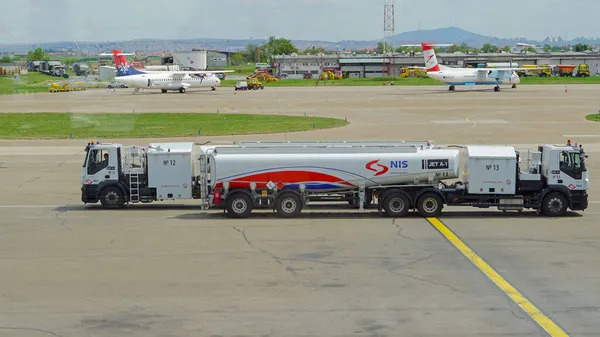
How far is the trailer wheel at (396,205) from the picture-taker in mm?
28641

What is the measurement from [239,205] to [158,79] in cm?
8617

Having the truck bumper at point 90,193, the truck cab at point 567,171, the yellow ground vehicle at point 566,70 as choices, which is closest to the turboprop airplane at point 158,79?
the truck bumper at point 90,193

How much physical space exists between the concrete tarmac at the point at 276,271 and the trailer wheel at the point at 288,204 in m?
0.61

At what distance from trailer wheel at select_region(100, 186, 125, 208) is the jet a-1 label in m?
11.7

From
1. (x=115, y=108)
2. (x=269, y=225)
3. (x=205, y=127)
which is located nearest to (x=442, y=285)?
(x=269, y=225)

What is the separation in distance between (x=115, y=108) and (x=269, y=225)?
5786cm

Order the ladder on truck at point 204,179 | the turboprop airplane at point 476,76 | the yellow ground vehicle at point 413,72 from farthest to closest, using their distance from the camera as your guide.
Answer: the yellow ground vehicle at point 413,72
the turboprop airplane at point 476,76
the ladder on truck at point 204,179

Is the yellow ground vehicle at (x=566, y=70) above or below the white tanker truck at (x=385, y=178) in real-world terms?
above

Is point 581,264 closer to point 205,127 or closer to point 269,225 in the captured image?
point 269,225

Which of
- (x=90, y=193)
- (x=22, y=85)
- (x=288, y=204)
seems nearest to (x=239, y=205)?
(x=288, y=204)

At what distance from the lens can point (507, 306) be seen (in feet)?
58.9

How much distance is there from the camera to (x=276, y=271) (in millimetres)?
21203

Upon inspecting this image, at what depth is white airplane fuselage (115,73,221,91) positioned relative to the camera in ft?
362

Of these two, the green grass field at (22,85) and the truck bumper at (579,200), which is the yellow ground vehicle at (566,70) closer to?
the green grass field at (22,85)
